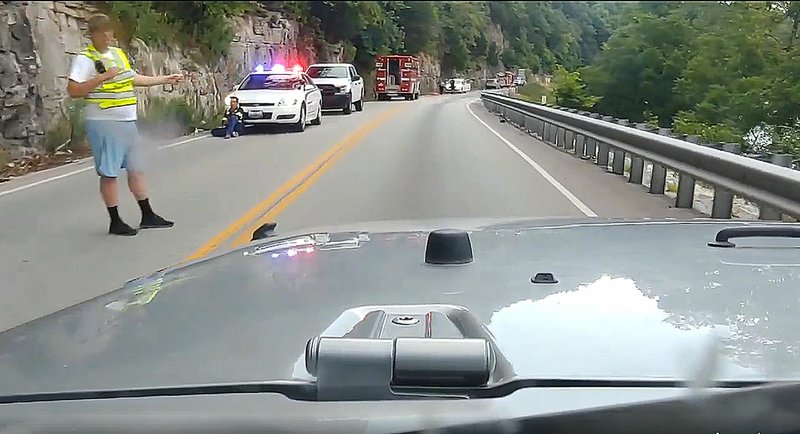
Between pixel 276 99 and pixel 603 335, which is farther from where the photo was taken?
pixel 276 99

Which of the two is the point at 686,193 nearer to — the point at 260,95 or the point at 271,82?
the point at 260,95

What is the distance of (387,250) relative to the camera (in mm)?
3207

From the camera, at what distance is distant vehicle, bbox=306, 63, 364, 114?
3631cm

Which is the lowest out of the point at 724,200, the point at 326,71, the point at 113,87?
the point at 326,71

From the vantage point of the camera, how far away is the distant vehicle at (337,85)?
3631 centimetres

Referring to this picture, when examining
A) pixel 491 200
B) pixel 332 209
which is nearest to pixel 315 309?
pixel 332 209

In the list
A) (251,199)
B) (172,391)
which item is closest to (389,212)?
(251,199)

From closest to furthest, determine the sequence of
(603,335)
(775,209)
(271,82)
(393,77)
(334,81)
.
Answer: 1. (603,335)
2. (775,209)
3. (271,82)
4. (334,81)
5. (393,77)

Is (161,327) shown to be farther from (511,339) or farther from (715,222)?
(715,222)

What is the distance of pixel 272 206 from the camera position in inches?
432

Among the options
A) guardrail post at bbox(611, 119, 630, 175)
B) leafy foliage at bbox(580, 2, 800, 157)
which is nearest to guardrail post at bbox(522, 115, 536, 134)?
leafy foliage at bbox(580, 2, 800, 157)

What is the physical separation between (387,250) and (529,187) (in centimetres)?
981

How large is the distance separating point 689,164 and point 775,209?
101 inches

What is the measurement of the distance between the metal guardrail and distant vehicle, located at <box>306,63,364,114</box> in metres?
18.1
